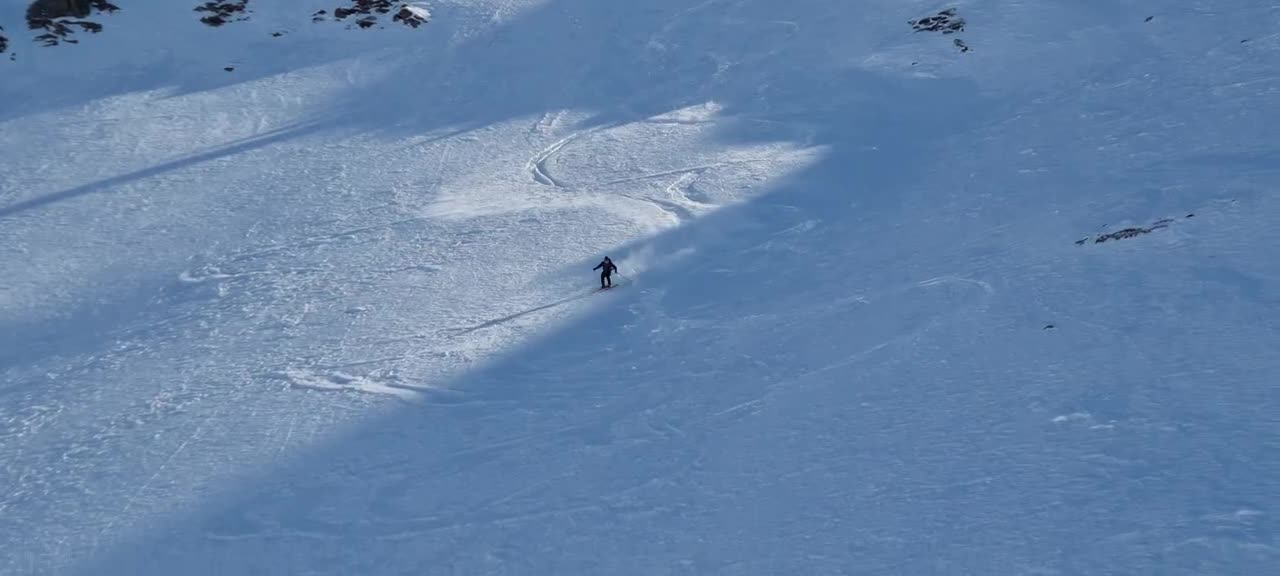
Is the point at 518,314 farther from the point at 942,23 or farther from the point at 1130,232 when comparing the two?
the point at 942,23

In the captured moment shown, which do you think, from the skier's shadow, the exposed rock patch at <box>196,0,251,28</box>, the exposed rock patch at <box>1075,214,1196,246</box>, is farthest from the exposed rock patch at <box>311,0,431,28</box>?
the exposed rock patch at <box>1075,214,1196,246</box>

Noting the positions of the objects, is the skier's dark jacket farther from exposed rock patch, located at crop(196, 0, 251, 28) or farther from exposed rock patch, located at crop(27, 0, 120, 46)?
exposed rock patch, located at crop(27, 0, 120, 46)

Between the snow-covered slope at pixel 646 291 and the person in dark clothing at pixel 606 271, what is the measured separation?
393 millimetres

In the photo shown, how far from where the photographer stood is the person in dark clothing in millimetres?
19609

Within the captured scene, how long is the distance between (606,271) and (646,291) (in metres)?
0.79

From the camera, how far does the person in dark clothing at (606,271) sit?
64.3ft

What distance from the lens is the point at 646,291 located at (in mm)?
19953

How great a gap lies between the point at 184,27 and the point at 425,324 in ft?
57.0

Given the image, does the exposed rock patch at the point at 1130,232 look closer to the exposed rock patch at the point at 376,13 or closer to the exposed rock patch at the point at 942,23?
the exposed rock patch at the point at 942,23

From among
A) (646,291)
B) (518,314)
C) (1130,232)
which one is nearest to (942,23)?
(1130,232)

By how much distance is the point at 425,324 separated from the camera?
1902 centimetres

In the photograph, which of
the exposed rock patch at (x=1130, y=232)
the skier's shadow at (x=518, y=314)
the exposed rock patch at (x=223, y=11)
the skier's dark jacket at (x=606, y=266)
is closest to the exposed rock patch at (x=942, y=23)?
the exposed rock patch at (x=1130, y=232)

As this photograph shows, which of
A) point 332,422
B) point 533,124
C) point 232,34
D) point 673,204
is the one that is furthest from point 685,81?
point 332,422

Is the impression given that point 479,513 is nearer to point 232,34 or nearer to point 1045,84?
point 1045,84
